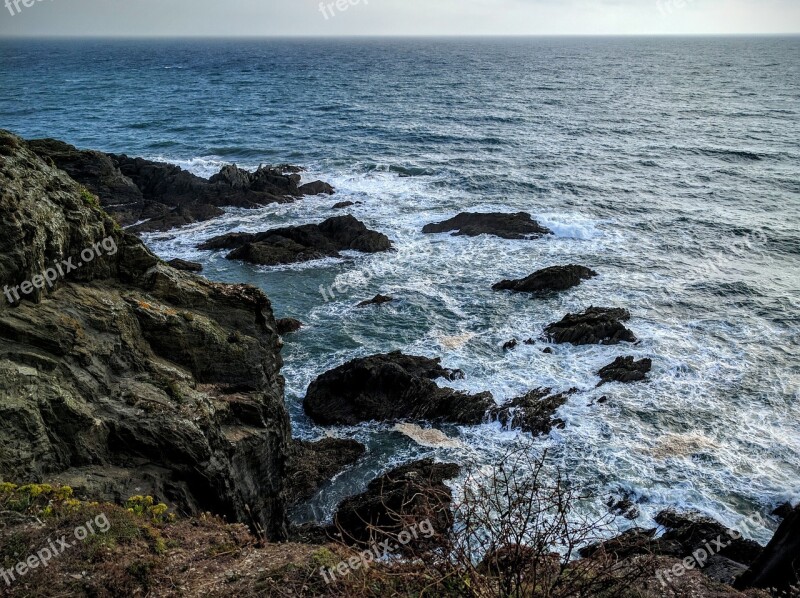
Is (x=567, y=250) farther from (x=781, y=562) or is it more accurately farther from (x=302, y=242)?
(x=781, y=562)

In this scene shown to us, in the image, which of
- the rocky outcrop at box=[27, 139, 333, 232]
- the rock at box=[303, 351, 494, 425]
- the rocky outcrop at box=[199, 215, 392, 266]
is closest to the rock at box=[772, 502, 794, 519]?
the rock at box=[303, 351, 494, 425]

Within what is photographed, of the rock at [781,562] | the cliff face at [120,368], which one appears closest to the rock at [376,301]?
the cliff face at [120,368]

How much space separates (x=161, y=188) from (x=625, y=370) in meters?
40.2

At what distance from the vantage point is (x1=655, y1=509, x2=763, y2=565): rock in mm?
16703

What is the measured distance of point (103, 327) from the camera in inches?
543

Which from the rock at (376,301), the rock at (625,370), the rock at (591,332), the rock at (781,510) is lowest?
the rock at (781,510)

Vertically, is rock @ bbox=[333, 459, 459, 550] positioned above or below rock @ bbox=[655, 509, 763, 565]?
above

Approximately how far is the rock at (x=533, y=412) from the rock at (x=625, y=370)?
241 centimetres

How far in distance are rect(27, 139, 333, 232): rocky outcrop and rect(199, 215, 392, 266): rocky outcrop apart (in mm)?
7403

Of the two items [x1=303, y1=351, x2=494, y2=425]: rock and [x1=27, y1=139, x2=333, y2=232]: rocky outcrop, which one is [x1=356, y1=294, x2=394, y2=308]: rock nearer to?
[x1=303, y1=351, x2=494, y2=425]: rock

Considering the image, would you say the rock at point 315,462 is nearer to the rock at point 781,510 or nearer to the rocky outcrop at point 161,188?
the rock at point 781,510

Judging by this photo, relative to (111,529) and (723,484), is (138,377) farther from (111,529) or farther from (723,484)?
(723,484)

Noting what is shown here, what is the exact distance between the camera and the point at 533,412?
23.0 meters

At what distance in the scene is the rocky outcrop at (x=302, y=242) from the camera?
37.3 meters
